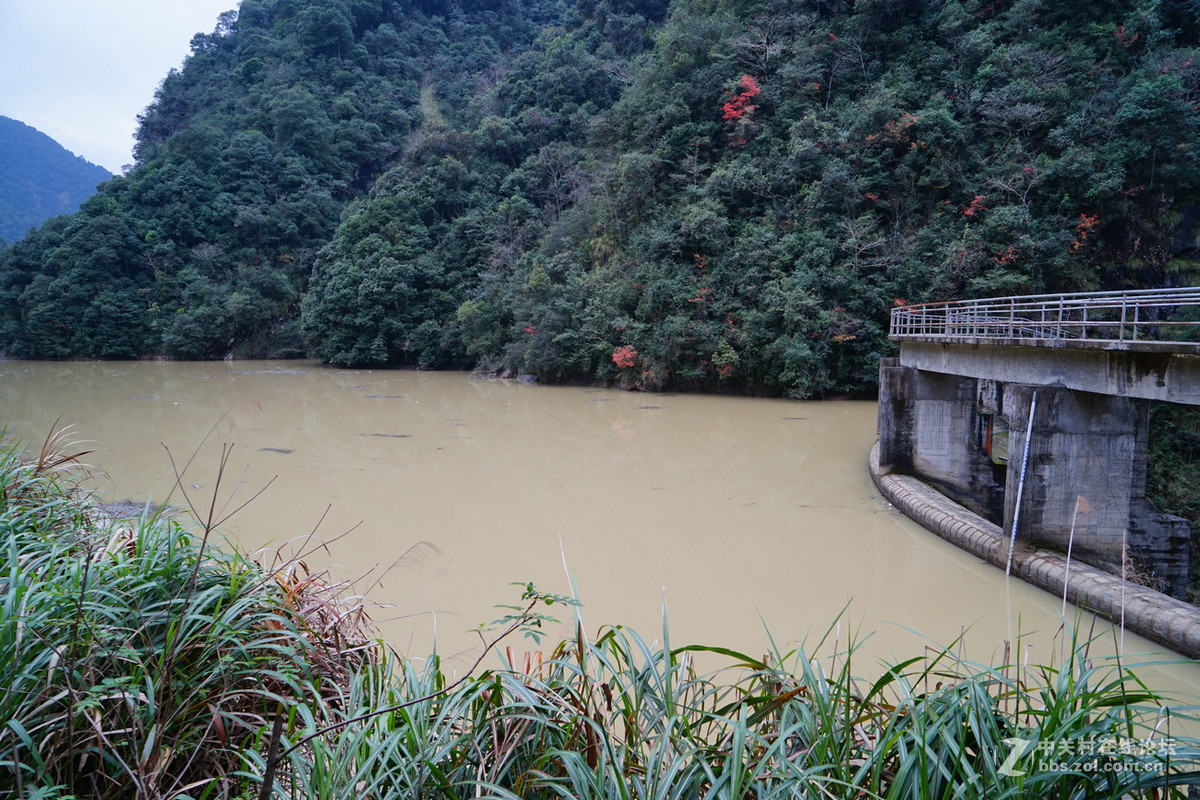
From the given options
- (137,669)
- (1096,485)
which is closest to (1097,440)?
(1096,485)

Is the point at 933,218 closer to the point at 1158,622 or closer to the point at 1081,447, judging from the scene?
the point at 1081,447

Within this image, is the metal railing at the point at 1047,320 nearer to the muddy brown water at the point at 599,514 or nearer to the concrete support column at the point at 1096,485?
the concrete support column at the point at 1096,485

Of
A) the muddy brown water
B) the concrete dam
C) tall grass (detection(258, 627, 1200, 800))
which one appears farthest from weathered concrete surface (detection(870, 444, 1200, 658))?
tall grass (detection(258, 627, 1200, 800))

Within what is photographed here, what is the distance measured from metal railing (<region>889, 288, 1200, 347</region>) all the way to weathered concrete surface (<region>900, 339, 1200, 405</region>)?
0.17m

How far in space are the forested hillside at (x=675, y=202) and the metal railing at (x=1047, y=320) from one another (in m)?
2.25

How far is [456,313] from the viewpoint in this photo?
94.9 feet

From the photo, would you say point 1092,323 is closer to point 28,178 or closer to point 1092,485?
point 1092,485

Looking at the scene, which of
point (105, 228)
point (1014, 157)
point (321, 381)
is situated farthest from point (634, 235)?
point (105, 228)

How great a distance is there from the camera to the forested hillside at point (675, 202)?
56.4 feet

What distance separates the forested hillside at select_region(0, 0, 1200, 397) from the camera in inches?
677

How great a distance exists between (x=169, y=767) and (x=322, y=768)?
2.02ft

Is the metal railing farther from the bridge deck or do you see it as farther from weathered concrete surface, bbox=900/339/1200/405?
weathered concrete surface, bbox=900/339/1200/405

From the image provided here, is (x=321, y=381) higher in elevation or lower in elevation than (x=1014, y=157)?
lower

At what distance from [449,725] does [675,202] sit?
22.1 meters
